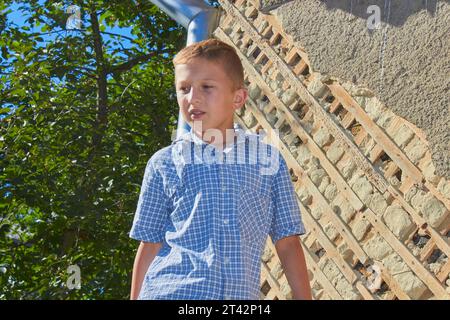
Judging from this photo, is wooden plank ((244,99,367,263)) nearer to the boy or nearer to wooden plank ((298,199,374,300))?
wooden plank ((298,199,374,300))

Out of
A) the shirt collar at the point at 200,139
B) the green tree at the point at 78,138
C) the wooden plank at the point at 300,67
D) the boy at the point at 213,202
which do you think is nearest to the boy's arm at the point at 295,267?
Answer: the boy at the point at 213,202

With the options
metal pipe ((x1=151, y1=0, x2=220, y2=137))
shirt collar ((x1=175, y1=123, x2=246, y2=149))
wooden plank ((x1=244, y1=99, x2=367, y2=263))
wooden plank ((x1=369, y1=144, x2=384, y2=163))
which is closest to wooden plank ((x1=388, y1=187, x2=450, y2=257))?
wooden plank ((x1=369, y1=144, x2=384, y2=163))

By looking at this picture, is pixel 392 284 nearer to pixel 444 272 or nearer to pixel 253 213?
pixel 444 272

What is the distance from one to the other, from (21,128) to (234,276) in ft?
10.3

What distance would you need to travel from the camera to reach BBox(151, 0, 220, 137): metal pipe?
356 centimetres

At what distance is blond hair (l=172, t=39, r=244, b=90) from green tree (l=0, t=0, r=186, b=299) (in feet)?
8.90

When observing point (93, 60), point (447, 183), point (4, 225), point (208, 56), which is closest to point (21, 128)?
point (4, 225)

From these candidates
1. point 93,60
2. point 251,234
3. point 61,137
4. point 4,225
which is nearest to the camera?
point 251,234

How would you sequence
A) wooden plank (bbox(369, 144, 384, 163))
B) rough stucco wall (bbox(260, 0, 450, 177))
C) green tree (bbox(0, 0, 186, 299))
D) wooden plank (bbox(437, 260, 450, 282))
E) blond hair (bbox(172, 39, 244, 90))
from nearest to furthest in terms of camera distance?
blond hair (bbox(172, 39, 244, 90)), wooden plank (bbox(437, 260, 450, 282)), rough stucco wall (bbox(260, 0, 450, 177)), wooden plank (bbox(369, 144, 384, 163)), green tree (bbox(0, 0, 186, 299))

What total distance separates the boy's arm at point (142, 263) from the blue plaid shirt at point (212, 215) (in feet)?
0.06

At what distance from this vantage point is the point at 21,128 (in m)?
4.35
